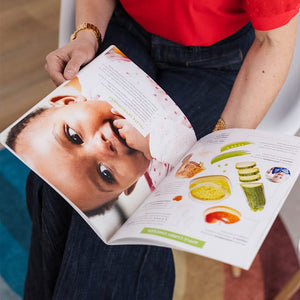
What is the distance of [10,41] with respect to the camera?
166cm

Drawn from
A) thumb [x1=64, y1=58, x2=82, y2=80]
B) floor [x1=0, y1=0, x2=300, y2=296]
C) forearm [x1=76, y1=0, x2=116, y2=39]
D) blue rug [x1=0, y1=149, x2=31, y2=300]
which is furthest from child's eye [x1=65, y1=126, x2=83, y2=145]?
floor [x1=0, y1=0, x2=300, y2=296]

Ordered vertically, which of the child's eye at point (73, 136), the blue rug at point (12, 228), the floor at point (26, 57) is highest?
the child's eye at point (73, 136)

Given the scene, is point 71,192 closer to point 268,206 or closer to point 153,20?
point 268,206

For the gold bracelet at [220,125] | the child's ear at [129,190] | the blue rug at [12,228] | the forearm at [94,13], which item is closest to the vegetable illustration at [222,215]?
the child's ear at [129,190]

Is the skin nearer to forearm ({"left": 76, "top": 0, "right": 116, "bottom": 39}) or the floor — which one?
forearm ({"left": 76, "top": 0, "right": 116, "bottom": 39})

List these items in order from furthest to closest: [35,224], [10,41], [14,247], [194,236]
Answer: [10,41], [14,247], [35,224], [194,236]

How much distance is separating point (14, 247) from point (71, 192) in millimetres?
651

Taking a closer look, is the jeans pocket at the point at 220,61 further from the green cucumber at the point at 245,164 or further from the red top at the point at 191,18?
the green cucumber at the point at 245,164

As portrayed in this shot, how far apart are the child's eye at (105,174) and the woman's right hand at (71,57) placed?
0.53 ft

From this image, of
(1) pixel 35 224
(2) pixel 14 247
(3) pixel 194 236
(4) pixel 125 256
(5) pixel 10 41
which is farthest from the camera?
(5) pixel 10 41

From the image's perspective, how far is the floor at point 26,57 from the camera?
54.4 inches

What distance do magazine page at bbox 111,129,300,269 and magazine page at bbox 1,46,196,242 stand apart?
1.1 inches

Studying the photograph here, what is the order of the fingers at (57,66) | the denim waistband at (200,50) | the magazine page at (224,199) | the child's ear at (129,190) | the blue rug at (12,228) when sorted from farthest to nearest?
the blue rug at (12,228)
the denim waistband at (200,50)
the fingers at (57,66)
the child's ear at (129,190)
the magazine page at (224,199)

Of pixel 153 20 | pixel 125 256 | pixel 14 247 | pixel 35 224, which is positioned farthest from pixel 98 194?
pixel 14 247
